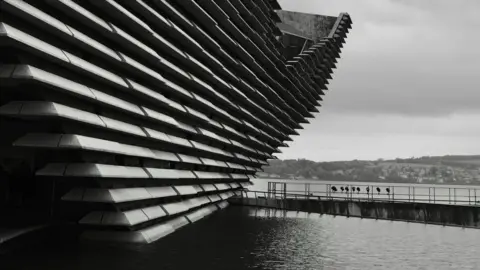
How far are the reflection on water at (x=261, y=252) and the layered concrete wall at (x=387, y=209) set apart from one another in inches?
573

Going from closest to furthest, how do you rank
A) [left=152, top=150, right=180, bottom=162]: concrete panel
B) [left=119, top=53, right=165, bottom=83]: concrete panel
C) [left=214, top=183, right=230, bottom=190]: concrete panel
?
[left=119, top=53, right=165, bottom=83]: concrete panel, [left=152, top=150, right=180, bottom=162]: concrete panel, [left=214, top=183, right=230, bottom=190]: concrete panel

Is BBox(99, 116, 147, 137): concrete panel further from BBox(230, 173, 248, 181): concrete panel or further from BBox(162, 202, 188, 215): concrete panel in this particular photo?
BBox(230, 173, 248, 181): concrete panel

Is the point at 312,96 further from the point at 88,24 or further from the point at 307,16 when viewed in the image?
the point at 88,24

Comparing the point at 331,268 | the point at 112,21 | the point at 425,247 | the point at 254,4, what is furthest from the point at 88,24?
the point at 254,4

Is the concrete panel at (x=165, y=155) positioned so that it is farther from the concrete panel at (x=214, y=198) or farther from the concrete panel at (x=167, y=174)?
the concrete panel at (x=214, y=198)

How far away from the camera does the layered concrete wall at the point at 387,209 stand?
35062 mm

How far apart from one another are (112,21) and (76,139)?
414 centimetres

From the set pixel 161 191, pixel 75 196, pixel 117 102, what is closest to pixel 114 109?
Answer: pixel 117 102

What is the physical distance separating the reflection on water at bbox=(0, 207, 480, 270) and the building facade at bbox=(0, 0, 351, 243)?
4.28 feet

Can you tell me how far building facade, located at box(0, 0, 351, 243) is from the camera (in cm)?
1127

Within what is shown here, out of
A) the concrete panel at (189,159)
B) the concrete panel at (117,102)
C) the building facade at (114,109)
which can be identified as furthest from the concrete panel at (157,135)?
the concrete panel at (189,159)

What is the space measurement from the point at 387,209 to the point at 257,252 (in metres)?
25.0

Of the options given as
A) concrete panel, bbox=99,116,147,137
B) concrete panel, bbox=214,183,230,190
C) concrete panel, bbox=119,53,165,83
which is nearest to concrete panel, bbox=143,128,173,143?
concrete panel, bbox=99,116,147,137

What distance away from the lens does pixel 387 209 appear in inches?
1463
